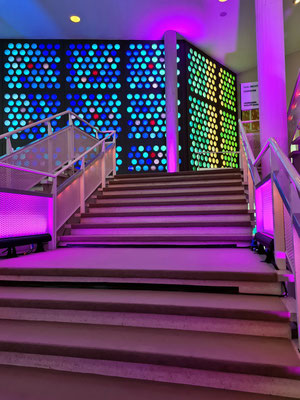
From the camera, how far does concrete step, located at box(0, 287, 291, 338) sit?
2031 millimetres

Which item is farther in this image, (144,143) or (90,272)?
(144,143)

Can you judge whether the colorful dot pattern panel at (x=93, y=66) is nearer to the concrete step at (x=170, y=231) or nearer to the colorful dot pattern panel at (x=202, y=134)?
the colorful dot pattern panel at (x=202, y=134)

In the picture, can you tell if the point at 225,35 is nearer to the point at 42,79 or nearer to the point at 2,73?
the point at 42,79

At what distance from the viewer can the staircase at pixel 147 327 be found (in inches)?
66.8

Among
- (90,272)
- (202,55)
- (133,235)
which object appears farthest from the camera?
(202,55)

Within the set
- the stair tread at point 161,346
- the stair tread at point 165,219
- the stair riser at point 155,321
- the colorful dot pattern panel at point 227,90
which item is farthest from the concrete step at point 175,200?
the colorful dot pattern panel at point 227,90

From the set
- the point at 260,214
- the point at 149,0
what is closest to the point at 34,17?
the point at 149,0

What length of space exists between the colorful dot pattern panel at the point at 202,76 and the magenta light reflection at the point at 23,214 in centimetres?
786

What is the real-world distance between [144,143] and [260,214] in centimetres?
708

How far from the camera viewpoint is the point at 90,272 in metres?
2.66

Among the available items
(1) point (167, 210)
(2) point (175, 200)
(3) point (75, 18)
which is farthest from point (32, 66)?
(1) point (167, 210)

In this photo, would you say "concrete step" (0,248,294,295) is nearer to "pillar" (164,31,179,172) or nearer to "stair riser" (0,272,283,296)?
"stair riser" (0,272,283,296)

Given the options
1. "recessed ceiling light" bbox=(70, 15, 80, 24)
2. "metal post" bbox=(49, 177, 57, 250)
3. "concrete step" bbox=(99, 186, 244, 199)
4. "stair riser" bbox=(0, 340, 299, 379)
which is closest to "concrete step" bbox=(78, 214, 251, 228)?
"metal post" bbox=(49, 177, 57, 250)

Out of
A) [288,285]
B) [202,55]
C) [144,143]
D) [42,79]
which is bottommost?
[288,285]
